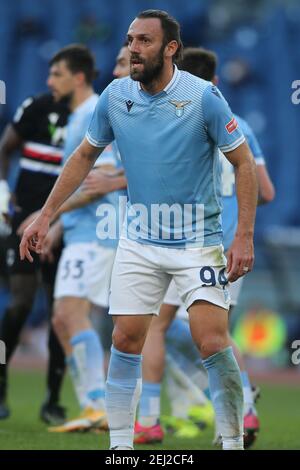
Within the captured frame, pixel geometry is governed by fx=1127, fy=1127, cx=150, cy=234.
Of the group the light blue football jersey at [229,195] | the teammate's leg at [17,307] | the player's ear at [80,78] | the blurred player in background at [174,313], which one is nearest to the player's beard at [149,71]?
the blurred player in background at [174,313]

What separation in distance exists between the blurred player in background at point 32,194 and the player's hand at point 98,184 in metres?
0.85

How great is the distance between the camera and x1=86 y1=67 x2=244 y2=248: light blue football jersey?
5000 mm

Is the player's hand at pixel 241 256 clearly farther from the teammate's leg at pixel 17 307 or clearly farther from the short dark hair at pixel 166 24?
the teammate's leg at pixel 17 307

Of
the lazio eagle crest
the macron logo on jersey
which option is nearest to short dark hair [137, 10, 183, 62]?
the lazio eagle crest

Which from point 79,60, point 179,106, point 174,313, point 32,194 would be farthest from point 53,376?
point 179,106

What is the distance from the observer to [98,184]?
23.1 ft

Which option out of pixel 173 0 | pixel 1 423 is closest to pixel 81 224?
pixel 1 423

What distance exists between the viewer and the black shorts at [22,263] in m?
7.77

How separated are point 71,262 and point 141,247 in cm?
210

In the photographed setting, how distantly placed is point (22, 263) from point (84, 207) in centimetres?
78

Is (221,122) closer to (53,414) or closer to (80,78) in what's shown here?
(80,78)

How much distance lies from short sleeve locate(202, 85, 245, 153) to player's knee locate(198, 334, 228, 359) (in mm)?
827

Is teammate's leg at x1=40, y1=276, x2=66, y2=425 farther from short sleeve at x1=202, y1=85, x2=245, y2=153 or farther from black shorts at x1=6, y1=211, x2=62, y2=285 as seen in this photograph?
short sleeve at x1=202, y1=85, x2=245, y2=153

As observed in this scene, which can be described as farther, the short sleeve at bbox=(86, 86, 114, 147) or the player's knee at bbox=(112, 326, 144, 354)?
the short sleeve at bbox=(86, 86, 114, 147)
